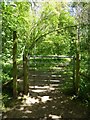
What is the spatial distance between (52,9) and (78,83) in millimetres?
4956

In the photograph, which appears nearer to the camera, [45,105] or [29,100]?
[45,105]

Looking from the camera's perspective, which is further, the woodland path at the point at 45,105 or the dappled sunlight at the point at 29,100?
the dappled sunlight at the point at 29,100

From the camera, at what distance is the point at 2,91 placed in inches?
244

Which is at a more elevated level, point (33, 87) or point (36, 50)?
point (36, 50)

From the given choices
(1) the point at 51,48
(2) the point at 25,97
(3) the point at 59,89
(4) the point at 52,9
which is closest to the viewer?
(2) the point at 25,97

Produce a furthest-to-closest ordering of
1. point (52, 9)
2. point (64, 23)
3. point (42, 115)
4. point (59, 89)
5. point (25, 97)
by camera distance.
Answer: point (64, 23) < point (52, 9) < point (59, 89) < point (25, 97) < point (42, 115)

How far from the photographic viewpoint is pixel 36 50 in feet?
44.8

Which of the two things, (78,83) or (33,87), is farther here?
(33,87)

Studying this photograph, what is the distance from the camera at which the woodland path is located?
5.01 metres

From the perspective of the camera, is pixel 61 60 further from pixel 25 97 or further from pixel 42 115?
pixel 42 115

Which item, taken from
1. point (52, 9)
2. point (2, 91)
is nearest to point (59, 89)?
point (2, 91)

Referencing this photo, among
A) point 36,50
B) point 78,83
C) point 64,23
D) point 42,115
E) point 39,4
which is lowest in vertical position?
point 42,115

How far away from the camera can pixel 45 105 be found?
565 centimetres

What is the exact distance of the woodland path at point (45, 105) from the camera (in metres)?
5.01
